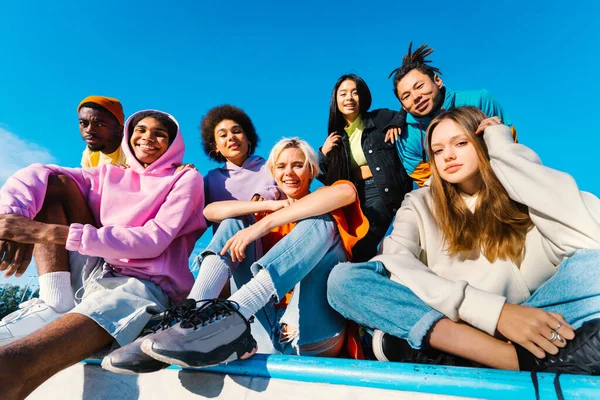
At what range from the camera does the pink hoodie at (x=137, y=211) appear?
2.30 m

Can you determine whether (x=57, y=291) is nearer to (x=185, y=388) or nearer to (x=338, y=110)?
(x=185, y=388)

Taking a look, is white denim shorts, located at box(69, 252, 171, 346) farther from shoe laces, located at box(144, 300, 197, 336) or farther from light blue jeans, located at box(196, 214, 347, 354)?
light blue jeans, located at box(196, 214, 347, 354)

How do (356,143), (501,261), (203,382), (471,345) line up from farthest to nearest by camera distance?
(356,143)
(501,261)
(203,382)
(471,345)

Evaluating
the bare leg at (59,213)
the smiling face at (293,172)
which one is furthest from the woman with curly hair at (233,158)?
the bare leg at (59,213)

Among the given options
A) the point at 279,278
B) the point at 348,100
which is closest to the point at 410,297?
the point at 279,278

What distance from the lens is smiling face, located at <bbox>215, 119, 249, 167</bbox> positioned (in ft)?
11.7

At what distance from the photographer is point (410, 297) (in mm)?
1702

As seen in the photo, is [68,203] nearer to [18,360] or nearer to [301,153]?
[18,360]

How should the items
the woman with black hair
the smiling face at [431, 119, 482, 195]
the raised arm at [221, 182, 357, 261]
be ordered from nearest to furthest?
the smiling face at [431, 119, 482, 195]
the raised arm at [221, 182, 357, 261]
the woman with black hair

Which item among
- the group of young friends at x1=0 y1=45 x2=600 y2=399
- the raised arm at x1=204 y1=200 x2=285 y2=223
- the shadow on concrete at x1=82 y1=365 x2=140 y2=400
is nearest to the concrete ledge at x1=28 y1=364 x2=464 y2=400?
the shadow on concrete at x1=82 y1=365 x2=140 y2=400

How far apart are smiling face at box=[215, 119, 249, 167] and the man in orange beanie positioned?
0.99 meters

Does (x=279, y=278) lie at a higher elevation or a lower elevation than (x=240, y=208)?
lower

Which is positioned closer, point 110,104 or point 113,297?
point 113,297

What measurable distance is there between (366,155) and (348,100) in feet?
1.98
